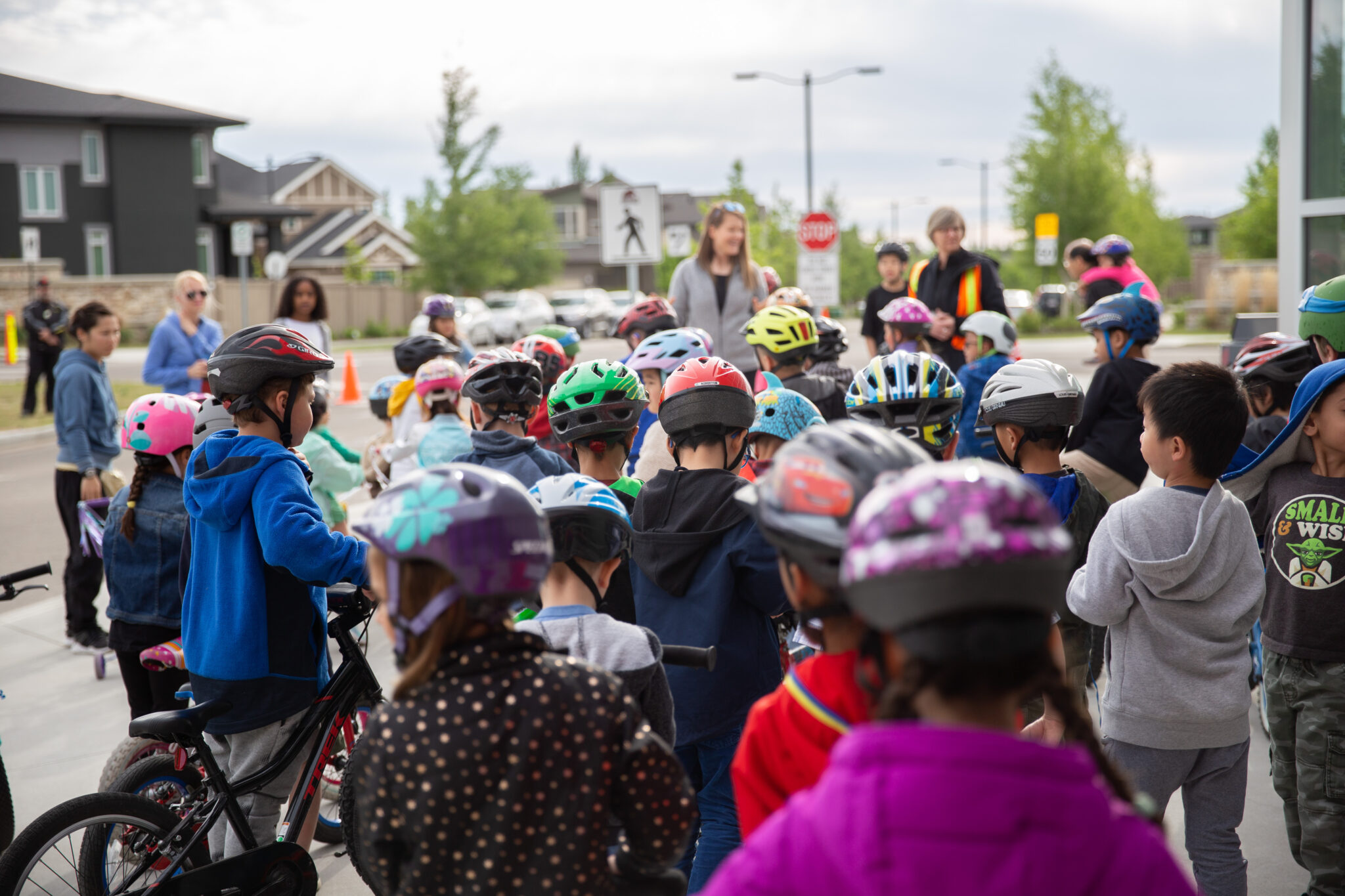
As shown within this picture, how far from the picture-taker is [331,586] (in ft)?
13.4

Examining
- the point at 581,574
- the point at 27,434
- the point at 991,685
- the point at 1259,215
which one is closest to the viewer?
the point at 991,685

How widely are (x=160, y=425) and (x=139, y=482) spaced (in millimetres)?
286

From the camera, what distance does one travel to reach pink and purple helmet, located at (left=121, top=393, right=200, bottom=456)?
4.88 meters

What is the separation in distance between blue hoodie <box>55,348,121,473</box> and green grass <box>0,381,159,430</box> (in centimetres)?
1076

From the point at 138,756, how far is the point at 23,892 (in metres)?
0.81

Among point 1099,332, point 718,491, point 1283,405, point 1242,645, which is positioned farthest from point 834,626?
point 1099,332

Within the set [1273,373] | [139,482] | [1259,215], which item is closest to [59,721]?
[139,482]

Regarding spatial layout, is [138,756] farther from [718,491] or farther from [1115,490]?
[1115,490]

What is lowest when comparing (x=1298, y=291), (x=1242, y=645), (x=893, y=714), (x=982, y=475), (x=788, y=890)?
(x=1242, y=645)

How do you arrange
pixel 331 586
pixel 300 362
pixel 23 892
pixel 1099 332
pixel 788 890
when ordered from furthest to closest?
pixel 1099 332, pixel 331 586, pixel 300 362, pixel 23 892, pixel 788 890

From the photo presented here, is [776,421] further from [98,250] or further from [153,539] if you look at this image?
[98,250]

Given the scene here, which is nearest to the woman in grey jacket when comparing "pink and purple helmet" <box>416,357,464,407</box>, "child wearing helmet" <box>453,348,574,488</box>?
"pink and purple helmet" <box>416,357,464,407</box>

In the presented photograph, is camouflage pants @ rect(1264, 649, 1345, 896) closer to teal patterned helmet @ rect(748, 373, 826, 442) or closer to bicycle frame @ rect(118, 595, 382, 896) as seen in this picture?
teal patterned helmet @ rect(748, 373, 826, 442)

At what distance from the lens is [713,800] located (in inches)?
140
